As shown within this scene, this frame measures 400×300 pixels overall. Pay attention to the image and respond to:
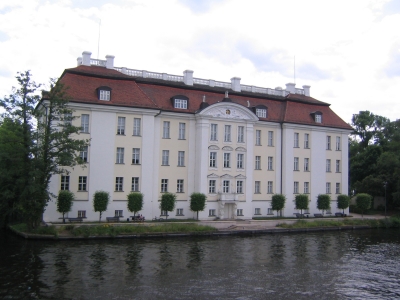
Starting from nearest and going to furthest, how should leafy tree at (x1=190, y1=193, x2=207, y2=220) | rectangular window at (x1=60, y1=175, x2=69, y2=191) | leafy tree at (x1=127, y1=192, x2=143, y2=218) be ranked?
1. rectangular window at (x1=60, y1=175, x2=69, y2=191)
2. leafy tree at (x1=127, y1=192, x2=143, y2=218)
3. leafy tree at (x1=190, y1=193, x2=207, y2=220)

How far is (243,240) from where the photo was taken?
35.6 metres

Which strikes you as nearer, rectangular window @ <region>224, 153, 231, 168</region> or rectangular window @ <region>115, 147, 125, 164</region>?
rectangular window @ <region>115, 147, 125, 164</region>

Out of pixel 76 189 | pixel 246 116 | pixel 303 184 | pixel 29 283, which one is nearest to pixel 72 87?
pixel 76 189

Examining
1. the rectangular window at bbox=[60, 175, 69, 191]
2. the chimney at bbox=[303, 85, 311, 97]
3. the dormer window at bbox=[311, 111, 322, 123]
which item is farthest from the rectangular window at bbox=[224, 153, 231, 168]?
the chimney at bbox=[303, 85, 311, 97]

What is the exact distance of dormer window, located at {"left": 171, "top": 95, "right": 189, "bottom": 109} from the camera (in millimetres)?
45156

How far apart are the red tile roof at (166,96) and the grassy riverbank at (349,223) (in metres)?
12.3

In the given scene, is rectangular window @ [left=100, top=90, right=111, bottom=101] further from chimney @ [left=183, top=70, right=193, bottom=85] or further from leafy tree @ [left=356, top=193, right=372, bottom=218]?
leafy tree @ [left=356, top=193, right=372, bottom=218]

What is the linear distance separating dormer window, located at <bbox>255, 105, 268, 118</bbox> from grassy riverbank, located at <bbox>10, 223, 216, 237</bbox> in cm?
1675

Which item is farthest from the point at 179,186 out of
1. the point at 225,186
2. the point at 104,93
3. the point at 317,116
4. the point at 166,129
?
the point at 317,116

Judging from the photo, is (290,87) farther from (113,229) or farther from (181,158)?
(113,229)

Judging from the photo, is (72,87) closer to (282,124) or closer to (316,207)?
(282,124)

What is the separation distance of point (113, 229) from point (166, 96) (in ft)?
54.1

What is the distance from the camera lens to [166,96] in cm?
4559

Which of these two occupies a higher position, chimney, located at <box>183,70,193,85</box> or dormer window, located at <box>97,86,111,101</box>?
chimney, located at <box>183,70,193,85</box>
